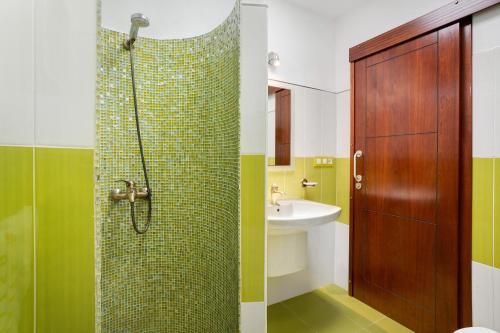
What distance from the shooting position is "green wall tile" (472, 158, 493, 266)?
4.51 ft

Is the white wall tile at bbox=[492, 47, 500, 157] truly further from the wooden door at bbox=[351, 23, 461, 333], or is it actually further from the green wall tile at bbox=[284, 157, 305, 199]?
the green wall tile at bbox=[284, 157, 305, 199]

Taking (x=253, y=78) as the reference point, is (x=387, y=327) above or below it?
below

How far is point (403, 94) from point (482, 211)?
2.95ft

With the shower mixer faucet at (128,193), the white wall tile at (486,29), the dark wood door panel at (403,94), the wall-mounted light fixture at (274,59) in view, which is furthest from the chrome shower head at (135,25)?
the white wall tile at (486,29)

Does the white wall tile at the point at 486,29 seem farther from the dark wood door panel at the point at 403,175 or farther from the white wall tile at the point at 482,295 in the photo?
the white wall tile at the point at 482,295

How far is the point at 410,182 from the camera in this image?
1.73 meters

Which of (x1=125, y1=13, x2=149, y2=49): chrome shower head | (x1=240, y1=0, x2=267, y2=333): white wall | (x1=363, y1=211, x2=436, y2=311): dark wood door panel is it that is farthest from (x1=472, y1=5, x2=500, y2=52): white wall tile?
(x1=125, y1=13, x2=149, y2=49): chrome shower head

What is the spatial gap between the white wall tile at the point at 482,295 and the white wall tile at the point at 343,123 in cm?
115

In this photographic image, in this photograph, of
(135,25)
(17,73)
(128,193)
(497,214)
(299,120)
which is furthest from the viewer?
(299,120)

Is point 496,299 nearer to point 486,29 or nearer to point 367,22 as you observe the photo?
point 486,29

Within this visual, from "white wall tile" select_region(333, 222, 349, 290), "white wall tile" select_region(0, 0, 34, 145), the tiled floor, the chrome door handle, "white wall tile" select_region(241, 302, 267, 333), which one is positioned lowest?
the tiled floor

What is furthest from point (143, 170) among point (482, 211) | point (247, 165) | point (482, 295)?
point (482, 295)

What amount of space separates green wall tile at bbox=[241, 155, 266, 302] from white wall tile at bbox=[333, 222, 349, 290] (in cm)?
152

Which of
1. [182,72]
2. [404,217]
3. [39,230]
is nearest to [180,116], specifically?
[182,72]
